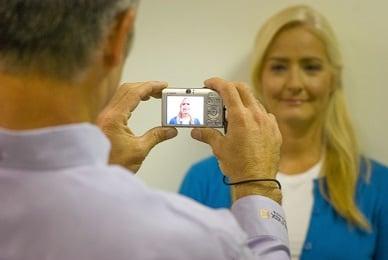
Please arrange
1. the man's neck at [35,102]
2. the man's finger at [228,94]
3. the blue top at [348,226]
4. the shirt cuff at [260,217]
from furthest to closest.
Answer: the blue top at [348,226] → the man's finger at [228,94] → the shirt cuff at [260,217] → the man's neck at [35,102]

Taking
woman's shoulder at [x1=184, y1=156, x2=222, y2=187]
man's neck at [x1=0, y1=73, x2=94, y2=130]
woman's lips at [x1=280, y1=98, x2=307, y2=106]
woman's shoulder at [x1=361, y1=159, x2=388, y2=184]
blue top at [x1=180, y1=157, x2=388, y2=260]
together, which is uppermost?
man's neck at [x1=0, y1=73, x2=94, y2=130]

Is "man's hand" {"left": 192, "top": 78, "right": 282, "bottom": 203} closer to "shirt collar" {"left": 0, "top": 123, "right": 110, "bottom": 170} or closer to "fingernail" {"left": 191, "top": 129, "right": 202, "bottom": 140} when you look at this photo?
"fingernail" {"left": 191, "top": 129, "right": 202, "bottom": 140}

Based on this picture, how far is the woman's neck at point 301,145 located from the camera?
6.89 ft

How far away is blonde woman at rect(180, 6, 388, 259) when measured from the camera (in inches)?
78.0

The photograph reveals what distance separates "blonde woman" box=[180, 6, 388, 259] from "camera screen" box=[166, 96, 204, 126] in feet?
2.83

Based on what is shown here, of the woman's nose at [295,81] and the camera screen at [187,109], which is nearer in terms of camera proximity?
the camera screen at [187,109]

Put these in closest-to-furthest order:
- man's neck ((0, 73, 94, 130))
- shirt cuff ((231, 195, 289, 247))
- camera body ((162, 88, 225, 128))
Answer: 1. man's neck ((0, 73, 94, 130))
2. shirt cuff ((231, 195, 289, 247))
3. camera body ((162, 88, 225, 128))

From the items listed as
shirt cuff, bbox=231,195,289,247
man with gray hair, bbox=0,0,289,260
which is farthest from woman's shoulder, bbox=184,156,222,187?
man with gray hair, bbox=0,0,289,260

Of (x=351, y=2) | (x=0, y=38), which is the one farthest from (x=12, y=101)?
(x=351, y=2)

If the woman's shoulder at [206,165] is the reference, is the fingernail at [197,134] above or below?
above

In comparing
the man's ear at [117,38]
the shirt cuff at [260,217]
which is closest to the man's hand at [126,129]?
the shirt cuff at [260,217]

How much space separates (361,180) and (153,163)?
0.61 metres

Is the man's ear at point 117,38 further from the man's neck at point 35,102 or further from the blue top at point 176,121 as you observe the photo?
the blue top at point 176,121

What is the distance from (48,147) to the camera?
71cm
